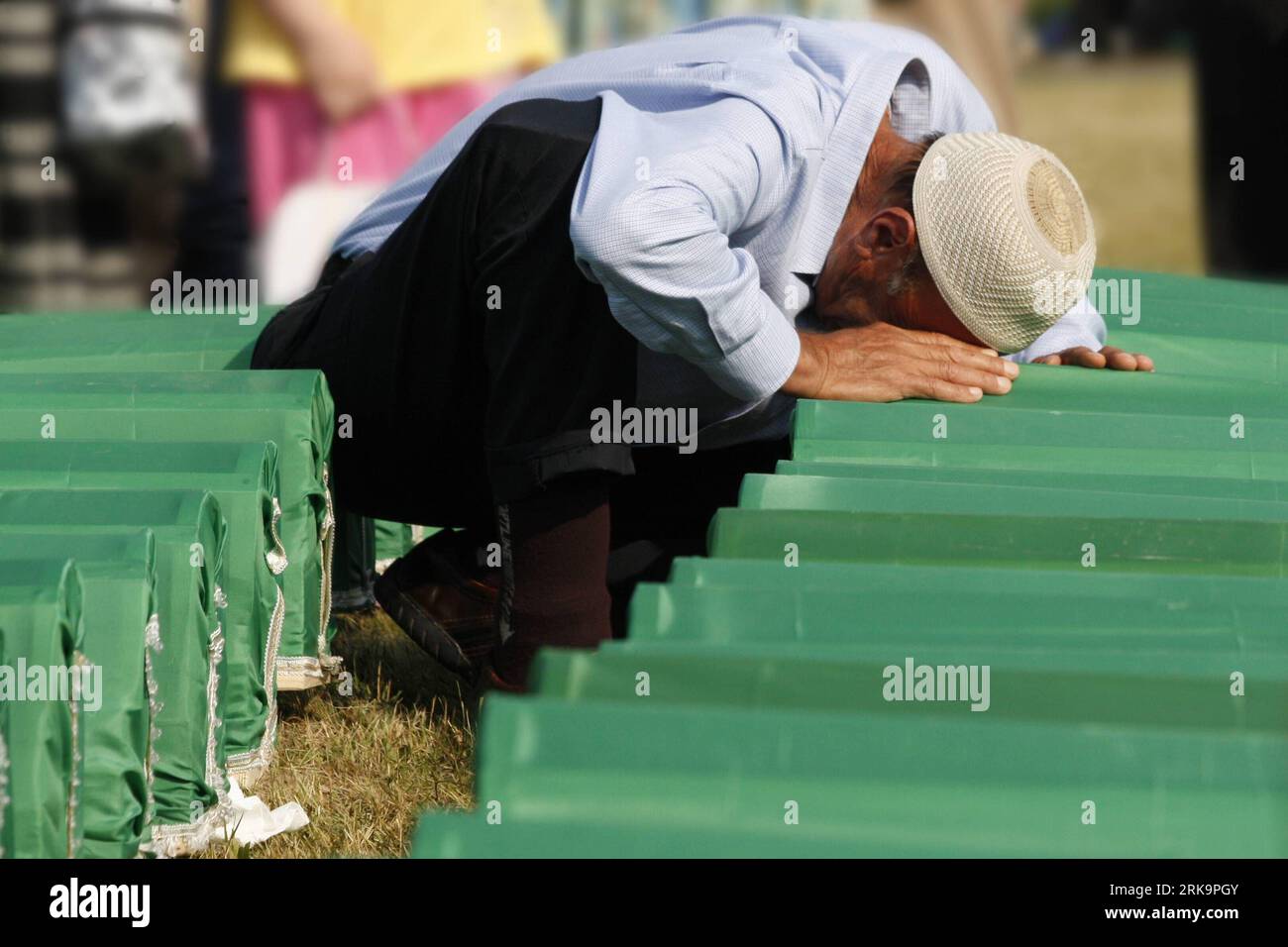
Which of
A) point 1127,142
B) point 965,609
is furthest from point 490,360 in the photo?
point 1127,142

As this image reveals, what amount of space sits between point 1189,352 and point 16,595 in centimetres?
222

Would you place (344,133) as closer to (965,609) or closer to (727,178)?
(727,178)

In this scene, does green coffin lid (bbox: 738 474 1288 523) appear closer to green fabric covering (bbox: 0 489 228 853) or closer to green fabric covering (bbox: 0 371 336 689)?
green fabric covering (bbox: 0 489 228 853)

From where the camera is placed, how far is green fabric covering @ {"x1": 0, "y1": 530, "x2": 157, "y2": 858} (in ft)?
6.27

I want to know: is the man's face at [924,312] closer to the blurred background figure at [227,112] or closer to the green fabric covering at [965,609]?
the green fabric covering at [965,609]

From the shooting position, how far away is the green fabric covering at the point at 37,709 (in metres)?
1.75

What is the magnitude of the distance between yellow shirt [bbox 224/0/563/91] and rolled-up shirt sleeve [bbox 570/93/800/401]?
71.9 inches

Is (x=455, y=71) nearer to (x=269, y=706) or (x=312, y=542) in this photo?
(x=312, y=542)

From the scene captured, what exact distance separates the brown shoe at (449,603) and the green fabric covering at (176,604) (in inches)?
32.0

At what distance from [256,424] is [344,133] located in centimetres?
199

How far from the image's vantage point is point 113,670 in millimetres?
1936

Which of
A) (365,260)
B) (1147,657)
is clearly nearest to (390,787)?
(365,260)

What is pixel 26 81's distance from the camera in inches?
178
